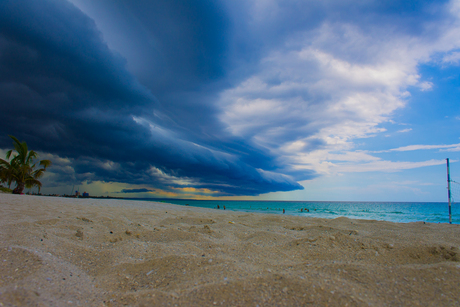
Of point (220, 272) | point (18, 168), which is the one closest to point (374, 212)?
point (220, 272)

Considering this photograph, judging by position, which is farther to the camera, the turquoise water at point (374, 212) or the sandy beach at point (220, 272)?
the turquoise water at point (374, 212)

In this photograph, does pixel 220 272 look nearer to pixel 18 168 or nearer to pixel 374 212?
pixel 18 168

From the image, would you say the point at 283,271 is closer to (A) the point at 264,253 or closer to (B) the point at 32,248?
(A) the point at 264,253

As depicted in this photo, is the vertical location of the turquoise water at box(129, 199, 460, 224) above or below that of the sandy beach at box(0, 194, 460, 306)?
below

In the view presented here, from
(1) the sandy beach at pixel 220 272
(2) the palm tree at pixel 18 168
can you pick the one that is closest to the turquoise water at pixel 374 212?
(1) the sandy beach at pixel 220 272

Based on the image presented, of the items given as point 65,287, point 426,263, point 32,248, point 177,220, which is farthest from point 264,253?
point 177,220

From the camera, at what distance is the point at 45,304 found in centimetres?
183

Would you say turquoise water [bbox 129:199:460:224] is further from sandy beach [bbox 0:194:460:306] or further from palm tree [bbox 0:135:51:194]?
palm tree [bbox 0:135:51:194]

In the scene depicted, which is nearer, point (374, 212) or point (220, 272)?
point (220, 272)

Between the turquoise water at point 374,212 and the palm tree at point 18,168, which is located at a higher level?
the palm tree at point 18,168

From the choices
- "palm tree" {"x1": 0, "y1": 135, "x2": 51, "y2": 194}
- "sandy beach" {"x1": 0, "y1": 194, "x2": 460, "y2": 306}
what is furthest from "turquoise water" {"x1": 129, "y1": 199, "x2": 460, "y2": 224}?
"palm tree" {"x1": 0, "y1": 135, "x2": 51, "y2": 194}

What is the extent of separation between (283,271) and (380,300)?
1031mm

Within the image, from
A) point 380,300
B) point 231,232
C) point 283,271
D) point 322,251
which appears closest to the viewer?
point 380,300

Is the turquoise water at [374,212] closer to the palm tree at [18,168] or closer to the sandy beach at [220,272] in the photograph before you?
the sandy beach at [220,272]
